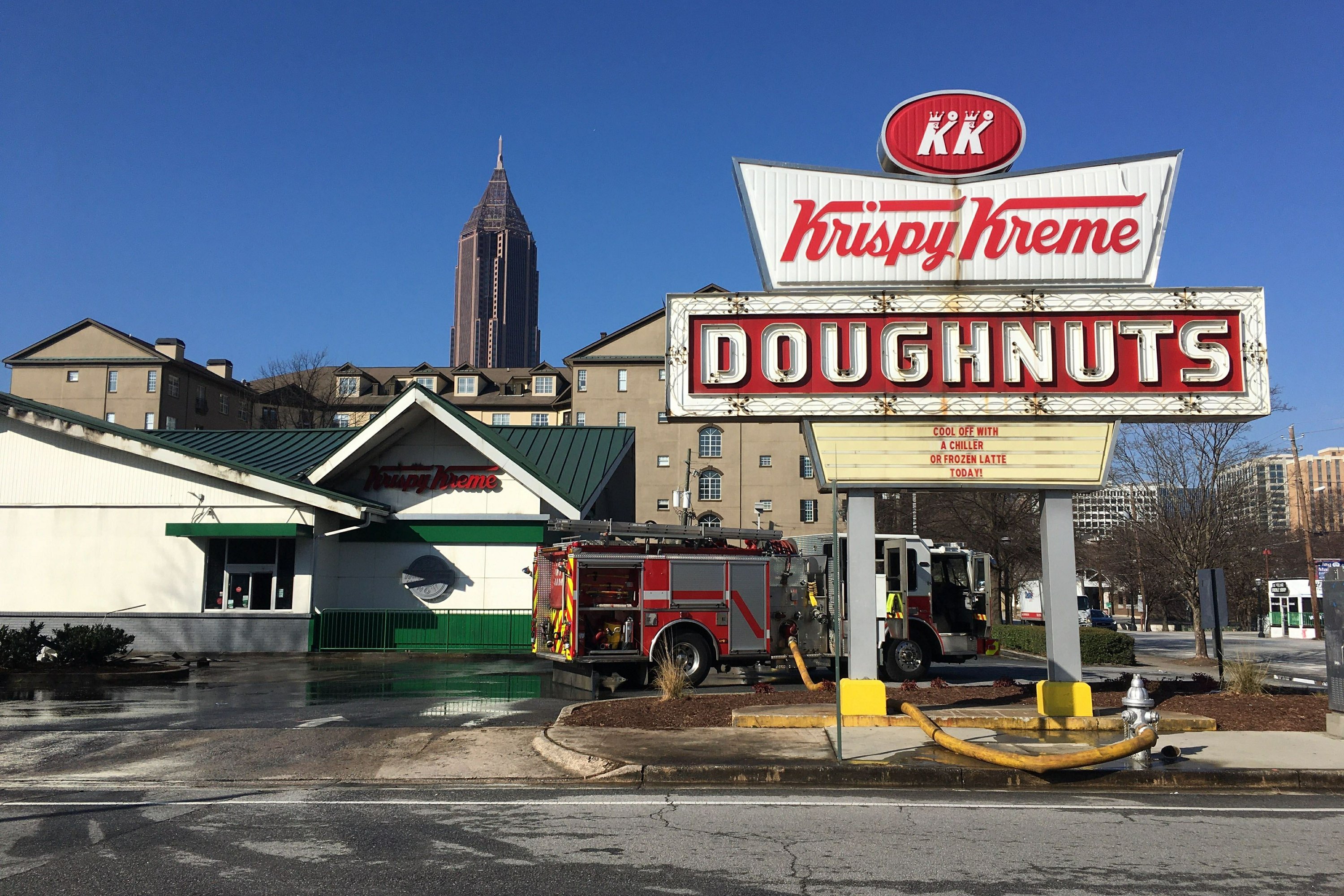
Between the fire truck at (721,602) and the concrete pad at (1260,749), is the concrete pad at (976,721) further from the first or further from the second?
the fire truck at (721,602)

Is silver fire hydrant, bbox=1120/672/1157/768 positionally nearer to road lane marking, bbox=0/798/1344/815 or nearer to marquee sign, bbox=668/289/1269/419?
road lane marking, bbox=0/798/1344/815

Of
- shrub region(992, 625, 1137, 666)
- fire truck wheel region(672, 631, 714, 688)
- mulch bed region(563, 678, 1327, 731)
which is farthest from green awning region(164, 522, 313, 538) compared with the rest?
shrub region(992, 625, 1137, 666)

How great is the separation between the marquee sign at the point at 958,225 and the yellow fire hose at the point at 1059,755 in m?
6.19

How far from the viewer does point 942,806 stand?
8859 millimetres

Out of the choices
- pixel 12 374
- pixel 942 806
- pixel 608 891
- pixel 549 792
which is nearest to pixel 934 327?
pixel 942 806

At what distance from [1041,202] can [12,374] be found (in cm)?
8794

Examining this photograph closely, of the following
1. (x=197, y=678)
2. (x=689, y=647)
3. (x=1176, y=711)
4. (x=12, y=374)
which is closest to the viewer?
(x=1176, y=711)

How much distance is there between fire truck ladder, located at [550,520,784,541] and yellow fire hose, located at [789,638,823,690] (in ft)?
6.52

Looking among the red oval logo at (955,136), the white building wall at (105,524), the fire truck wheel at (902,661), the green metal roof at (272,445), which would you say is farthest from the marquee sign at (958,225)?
the green metal roof at (272,445)

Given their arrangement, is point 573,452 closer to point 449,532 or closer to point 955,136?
point 449,532

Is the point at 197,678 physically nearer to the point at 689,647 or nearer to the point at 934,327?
the point at 689,647

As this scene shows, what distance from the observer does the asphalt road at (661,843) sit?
21.2 feet

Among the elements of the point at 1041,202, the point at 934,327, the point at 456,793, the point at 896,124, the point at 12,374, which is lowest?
the point at 456,793

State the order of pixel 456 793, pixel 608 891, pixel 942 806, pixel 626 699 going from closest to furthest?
1. pixel 608 891
2. pixel 942 806
3. pixel 456 793
4. pixel 626 699
